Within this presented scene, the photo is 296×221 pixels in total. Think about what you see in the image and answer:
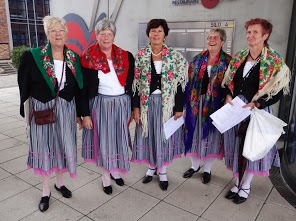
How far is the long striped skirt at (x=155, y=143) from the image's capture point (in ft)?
8.59

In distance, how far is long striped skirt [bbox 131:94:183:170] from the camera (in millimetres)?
2617

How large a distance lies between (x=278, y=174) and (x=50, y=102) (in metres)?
2.68

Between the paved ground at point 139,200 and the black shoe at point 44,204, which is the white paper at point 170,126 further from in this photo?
the black shoe at point 44,204

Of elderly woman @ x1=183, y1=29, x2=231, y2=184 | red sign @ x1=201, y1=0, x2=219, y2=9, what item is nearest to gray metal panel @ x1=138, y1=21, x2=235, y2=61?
red sign @ x1=201, y1=0, x2=219, y2=9

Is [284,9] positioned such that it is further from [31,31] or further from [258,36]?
[31,31]

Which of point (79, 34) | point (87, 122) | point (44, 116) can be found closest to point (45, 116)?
point (44, 116)

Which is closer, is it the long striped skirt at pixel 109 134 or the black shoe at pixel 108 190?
the long striped skirt at pixel 109 134

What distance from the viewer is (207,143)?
287 centimetres

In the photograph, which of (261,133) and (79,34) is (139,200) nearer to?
(261,133)

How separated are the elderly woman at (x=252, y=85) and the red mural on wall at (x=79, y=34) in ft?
13.9

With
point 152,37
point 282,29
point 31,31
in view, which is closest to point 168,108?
point 152,37

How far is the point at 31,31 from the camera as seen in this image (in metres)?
24.4

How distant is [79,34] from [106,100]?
14.2 ft

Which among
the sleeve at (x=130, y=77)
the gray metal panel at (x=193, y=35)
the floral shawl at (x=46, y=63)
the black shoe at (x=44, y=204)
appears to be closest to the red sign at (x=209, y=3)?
the gray metal panel at (x=193, y=35)
